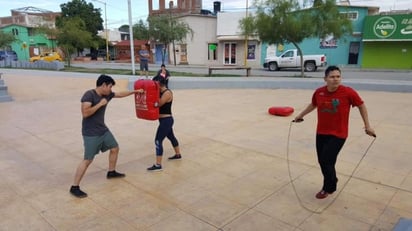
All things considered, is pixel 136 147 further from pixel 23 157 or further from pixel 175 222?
pixel 175 222

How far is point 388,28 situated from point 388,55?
223 centimetres

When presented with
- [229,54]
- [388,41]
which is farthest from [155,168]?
[229,54]

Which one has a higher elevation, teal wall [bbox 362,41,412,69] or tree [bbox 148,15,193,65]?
tree [bbox 148,15,193,65]

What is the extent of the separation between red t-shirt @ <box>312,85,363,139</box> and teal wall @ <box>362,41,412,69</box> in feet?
81.7

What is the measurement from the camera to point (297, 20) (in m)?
15.3

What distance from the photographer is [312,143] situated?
5.73m

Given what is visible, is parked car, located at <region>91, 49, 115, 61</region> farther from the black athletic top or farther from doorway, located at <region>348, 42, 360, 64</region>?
the black athletic top

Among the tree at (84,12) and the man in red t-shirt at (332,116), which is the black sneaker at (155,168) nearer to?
the man in red t-shirt at (332,116)

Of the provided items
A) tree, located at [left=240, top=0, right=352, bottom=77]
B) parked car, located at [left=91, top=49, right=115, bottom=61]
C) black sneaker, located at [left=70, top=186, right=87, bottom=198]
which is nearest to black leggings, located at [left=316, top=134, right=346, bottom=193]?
black sneaker, located at [left=70, top=186, right=87, bottom=198]

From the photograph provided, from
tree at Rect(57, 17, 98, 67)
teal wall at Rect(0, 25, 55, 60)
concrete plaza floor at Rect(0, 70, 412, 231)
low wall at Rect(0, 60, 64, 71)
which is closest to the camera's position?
concrete plaza floor at Rect(0, 70, 412, 231)

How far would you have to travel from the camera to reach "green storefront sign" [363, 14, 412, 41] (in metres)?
22.8

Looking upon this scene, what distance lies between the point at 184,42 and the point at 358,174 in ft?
105

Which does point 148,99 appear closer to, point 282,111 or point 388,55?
point 282,111

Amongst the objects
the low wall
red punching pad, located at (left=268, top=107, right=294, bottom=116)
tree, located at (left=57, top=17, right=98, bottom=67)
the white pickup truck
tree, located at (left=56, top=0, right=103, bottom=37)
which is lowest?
red punching pad, located at (left=268, top=107, right=294, bottom=116)
